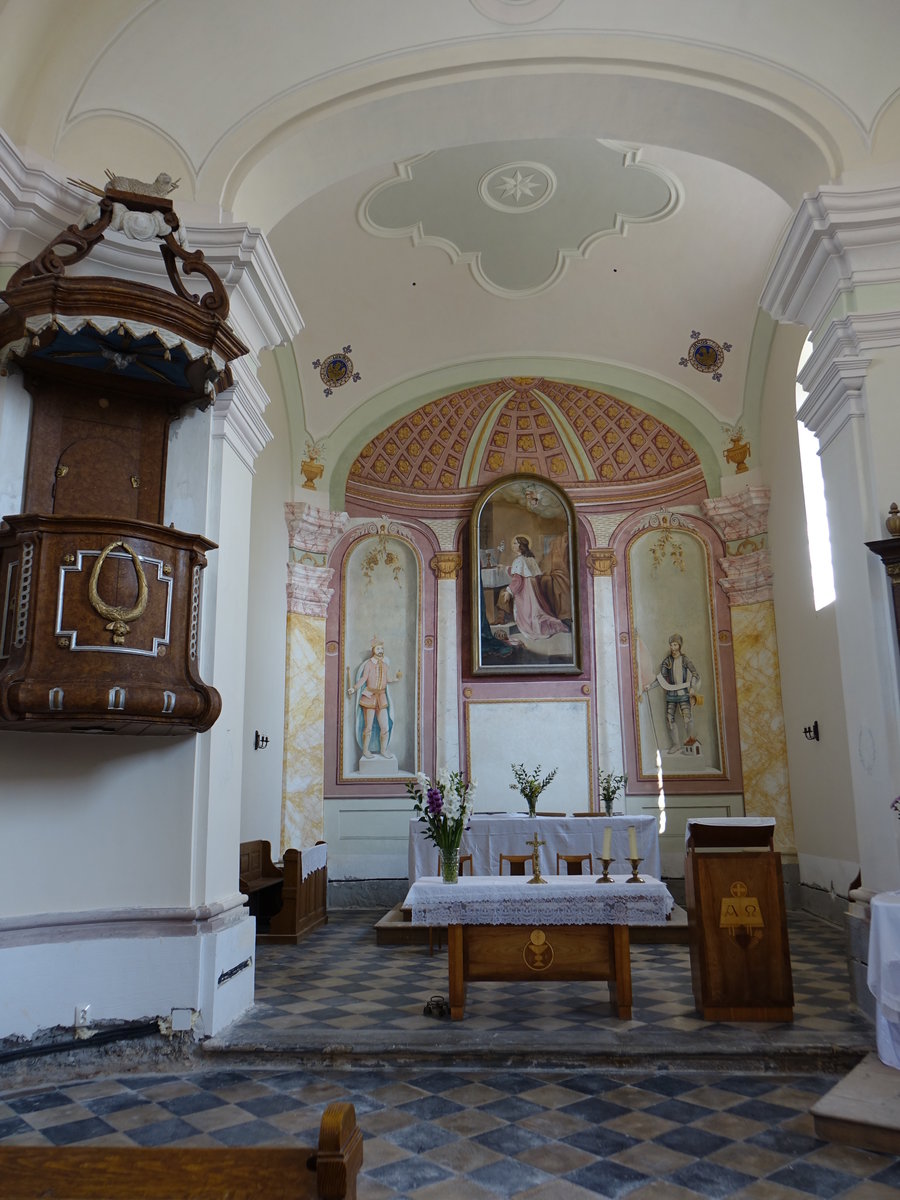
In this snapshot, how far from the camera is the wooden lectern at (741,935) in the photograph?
16.0ft

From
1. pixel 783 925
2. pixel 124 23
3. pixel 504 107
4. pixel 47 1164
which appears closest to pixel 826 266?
pixel 504 107

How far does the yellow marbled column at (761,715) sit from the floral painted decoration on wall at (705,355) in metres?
2.66

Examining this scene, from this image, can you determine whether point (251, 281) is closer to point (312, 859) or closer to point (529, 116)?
point (529, 116)

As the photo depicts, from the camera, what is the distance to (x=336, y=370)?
10.7 meters

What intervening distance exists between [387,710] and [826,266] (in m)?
7.01

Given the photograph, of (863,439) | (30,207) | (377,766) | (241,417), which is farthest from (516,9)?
(377,766)

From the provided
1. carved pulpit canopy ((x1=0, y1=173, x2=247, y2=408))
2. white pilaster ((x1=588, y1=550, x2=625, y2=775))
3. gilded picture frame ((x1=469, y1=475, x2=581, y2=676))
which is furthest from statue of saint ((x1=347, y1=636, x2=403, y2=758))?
carved pulpit canopy ((x1=0, y1=173, x2=247, y2=408))

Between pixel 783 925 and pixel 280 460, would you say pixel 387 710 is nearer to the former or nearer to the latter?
pixel 280 460

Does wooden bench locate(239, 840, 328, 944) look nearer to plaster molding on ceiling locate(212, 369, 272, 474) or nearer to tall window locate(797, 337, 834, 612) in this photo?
plaster molding on ceiling locate(212, 369, 272, 474)

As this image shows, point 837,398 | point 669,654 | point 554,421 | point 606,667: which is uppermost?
point 554,421

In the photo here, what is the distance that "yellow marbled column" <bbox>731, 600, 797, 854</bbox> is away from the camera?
9.94m

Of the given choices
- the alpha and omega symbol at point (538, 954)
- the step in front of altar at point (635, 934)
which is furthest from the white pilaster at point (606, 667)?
the alpha and omega symbol at point (538, 954)

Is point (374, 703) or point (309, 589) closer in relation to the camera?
point (309, 589)

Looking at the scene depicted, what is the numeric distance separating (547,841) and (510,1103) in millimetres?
5307
